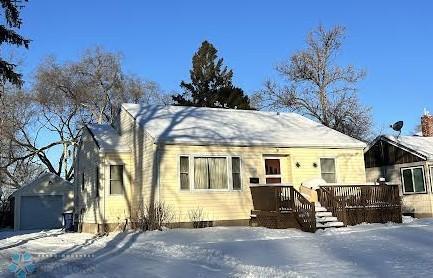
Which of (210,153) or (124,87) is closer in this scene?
(210,153)

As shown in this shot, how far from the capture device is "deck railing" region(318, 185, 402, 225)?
1764 cm

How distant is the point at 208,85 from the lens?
48.7 meters

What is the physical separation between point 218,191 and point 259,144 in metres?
2.63

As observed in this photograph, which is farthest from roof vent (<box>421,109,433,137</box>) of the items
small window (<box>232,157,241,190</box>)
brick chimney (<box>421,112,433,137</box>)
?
small window (<box>232,157,241,190</box>)

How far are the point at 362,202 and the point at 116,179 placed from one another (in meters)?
10.1

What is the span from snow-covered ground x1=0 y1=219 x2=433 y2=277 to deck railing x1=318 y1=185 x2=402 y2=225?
2.43 ft

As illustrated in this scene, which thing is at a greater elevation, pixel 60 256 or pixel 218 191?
pixel 218 191

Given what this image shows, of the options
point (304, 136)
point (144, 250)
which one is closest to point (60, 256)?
point (144, 250)

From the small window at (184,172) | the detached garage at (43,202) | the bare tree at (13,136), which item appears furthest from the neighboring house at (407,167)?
the bare tree at (13,136)

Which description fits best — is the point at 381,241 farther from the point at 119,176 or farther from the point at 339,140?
the point at 119,176

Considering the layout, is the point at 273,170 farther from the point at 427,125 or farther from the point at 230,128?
the point at 427,125

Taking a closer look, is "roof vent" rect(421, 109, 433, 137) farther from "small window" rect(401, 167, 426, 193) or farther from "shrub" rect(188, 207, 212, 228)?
"shrub" rect(188, 207, 212, 228)

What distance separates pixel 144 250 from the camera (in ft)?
43.5

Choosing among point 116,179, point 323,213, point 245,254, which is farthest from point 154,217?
point 245,254
